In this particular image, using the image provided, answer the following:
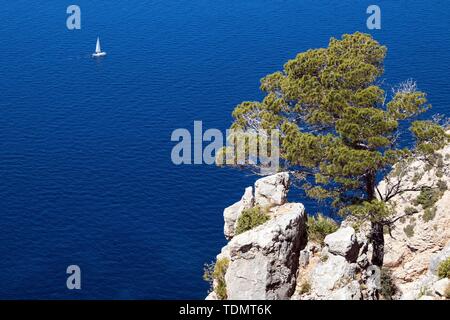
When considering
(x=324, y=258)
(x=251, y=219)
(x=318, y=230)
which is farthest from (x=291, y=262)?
(x=251, y=219)

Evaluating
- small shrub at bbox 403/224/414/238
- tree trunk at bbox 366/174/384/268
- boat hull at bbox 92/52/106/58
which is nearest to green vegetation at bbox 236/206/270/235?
tree trunk at bbox 366/174/384/268

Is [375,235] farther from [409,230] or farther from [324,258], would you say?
[409,230]

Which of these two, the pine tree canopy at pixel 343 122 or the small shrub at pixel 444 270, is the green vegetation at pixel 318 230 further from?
the small shrub at pixel 444 270

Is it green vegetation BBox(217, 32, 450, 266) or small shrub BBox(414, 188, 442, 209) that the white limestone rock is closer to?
green vegetation BBox(217, 32, 450, 266)

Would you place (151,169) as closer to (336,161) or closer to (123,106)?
(123,106)

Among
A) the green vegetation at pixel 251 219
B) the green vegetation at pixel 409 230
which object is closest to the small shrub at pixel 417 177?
the green vegetation at pixel 409 230
